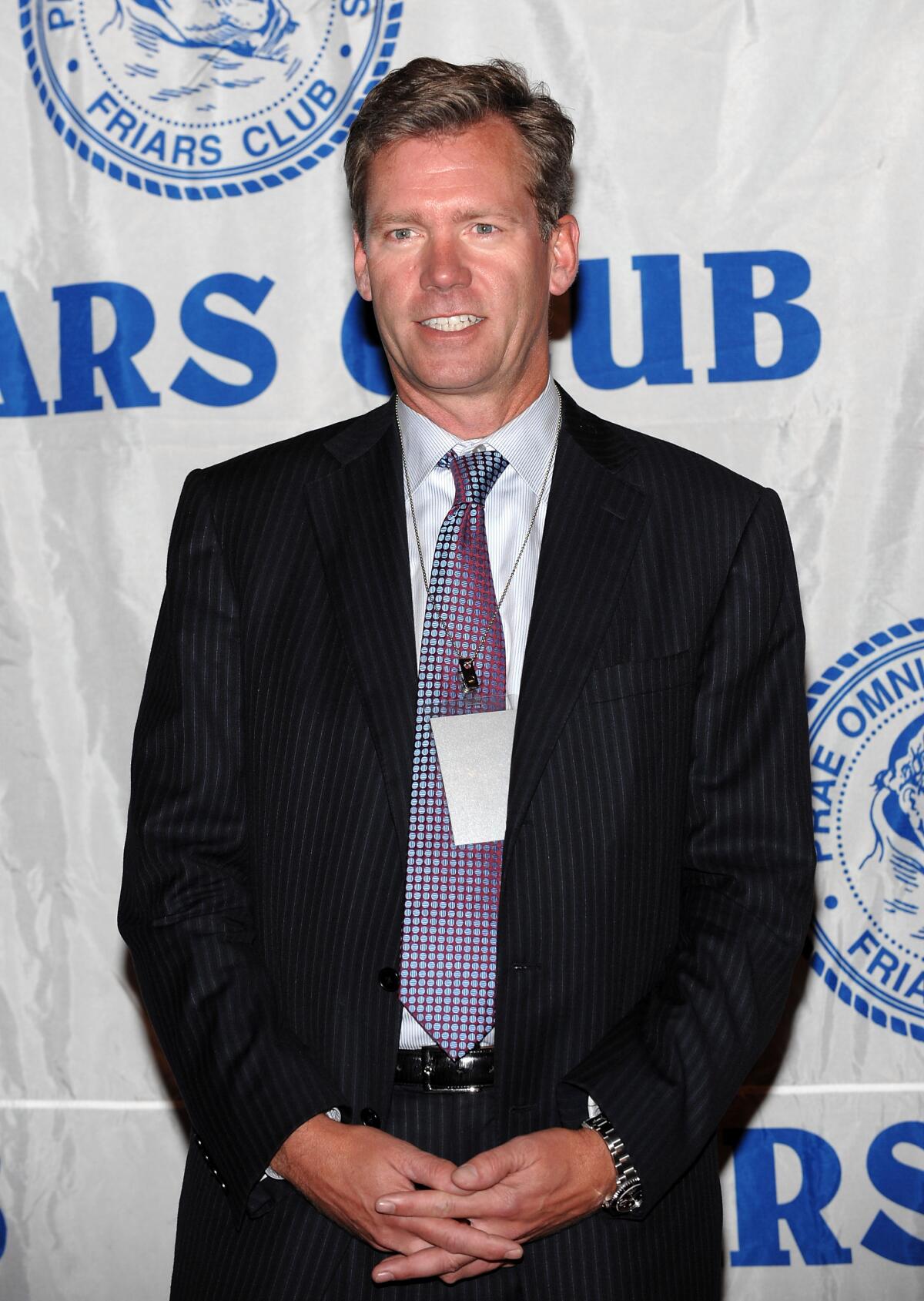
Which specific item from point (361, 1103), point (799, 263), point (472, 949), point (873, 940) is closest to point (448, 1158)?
point (361, 1103)

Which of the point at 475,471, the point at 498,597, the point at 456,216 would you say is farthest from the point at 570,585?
the point at 456,216

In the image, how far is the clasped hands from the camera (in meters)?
1.38

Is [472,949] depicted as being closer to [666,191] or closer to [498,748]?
[498,748]

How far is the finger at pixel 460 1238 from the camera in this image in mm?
1378

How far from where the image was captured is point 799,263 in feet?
8.25

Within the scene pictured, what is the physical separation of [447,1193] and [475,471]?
83 centimetres

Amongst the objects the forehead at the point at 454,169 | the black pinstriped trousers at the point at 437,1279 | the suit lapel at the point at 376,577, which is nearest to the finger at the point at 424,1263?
the black pinstriped trousers at the point at 437,1279

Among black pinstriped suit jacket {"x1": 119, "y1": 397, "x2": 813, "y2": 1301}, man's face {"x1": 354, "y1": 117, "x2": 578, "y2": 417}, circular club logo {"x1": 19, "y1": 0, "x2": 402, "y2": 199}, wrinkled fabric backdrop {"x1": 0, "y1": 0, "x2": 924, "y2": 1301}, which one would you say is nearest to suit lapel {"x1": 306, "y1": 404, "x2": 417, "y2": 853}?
black pinstriped suit jacket {"x1": 119, "y1": 397, "x2": 813, "y2": 1301}

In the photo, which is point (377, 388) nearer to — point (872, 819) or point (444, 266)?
point (444, 266)

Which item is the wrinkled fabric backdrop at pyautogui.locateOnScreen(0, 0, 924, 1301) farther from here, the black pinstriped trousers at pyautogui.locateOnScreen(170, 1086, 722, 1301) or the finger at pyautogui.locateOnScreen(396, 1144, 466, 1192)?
the finger at pyautogui.locateOnScreen(396, 1144, 466, 1192)

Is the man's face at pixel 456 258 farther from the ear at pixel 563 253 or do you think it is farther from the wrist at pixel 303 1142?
the wrist at pixel 303 1142

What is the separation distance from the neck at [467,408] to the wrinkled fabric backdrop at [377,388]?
2.81ft

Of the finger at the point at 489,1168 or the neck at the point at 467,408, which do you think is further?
the neck at the point at 467,408

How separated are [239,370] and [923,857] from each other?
1.57 meters
